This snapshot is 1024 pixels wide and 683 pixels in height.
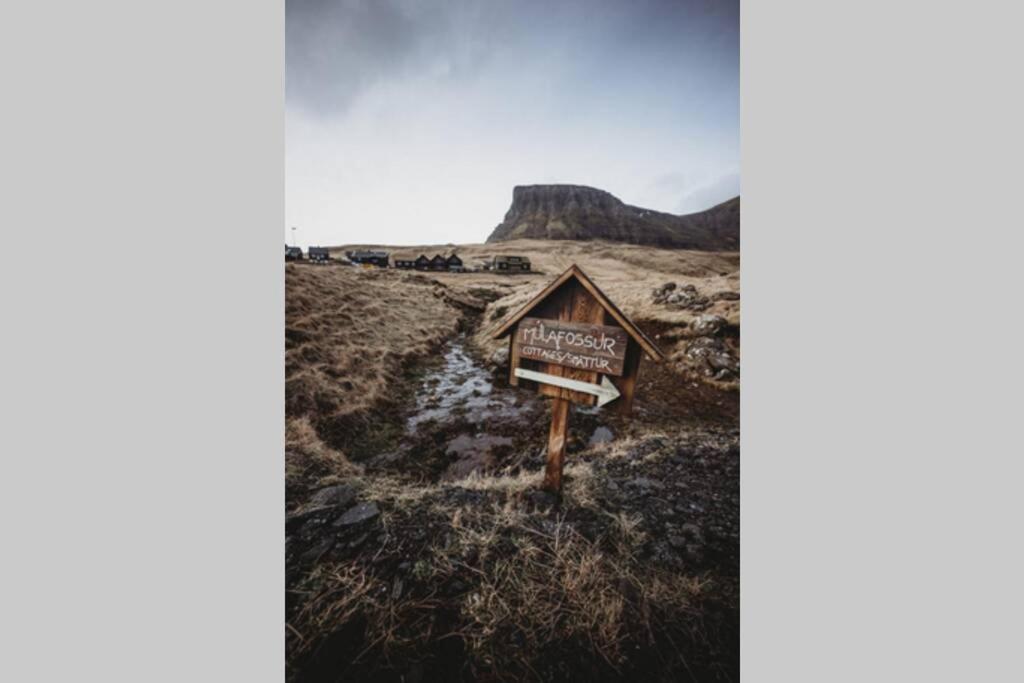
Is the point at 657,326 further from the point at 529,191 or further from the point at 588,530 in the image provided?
the point at 529,191

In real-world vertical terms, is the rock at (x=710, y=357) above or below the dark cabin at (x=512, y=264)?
below

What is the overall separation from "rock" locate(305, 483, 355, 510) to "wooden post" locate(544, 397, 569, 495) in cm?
281

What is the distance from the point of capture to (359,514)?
4.25 meters

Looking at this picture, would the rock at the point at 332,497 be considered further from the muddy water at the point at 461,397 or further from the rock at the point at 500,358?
the rock at the point at 500,358

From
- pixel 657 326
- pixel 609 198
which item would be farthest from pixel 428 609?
pixel 609 198

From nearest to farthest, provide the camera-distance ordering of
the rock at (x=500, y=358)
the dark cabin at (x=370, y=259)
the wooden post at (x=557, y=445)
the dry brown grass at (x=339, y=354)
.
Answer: the wooden post at (x=557, y=445) < the dry brown grass at (x=339, y=354) < the rock at (x=500, y=358) < the dark cabin at (x=370, y=259)

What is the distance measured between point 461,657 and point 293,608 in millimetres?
1737

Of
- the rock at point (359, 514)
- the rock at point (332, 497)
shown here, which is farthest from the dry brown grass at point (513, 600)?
the rock at point (332, 497)

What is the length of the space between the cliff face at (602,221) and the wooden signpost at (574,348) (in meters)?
97.4

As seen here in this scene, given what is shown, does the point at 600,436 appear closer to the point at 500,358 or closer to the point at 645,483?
the point at 645,483

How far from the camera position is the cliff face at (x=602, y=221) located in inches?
3755

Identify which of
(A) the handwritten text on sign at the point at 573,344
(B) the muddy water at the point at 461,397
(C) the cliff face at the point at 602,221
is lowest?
(B) the muddy water at the point at 461,397

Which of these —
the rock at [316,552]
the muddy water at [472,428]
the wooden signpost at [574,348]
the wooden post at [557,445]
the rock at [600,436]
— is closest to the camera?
the rock at [316,552]

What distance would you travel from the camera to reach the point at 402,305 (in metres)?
19.4
